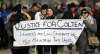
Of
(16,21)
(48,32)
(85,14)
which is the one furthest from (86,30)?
(16,21)

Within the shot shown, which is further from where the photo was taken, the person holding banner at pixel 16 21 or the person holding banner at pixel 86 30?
the person holding banner at pixel 16 21

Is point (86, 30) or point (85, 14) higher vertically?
point (85, 14)

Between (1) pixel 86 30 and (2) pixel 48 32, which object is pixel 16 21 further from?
(1) pixel 86 30

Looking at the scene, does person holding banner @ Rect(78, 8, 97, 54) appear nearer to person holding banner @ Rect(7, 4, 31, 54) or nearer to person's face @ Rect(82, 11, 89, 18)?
person's face @ Rect(82, 11, 89, 18)

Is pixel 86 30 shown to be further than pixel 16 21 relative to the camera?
No

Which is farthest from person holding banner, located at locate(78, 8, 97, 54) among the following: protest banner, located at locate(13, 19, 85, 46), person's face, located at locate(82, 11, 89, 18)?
protest banner, located at locate(13, 19, 85, 46)

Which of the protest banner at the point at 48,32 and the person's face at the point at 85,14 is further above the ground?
the person's face at the point at 85,14

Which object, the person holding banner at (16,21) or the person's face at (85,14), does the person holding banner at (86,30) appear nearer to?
the person's face at (85,14)

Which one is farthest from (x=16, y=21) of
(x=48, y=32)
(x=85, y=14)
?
(x=85, y=14)

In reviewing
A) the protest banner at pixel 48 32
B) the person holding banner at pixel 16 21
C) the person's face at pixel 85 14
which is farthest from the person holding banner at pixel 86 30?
Result: the person holding banner at pixel 16 21

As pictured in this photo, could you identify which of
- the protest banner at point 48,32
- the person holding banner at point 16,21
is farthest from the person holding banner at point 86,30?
the person holding banner at point 16,21

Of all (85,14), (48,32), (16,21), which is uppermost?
(85,14)

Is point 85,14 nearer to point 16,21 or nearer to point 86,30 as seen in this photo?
point 86,30

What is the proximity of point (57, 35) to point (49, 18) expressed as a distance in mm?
581
